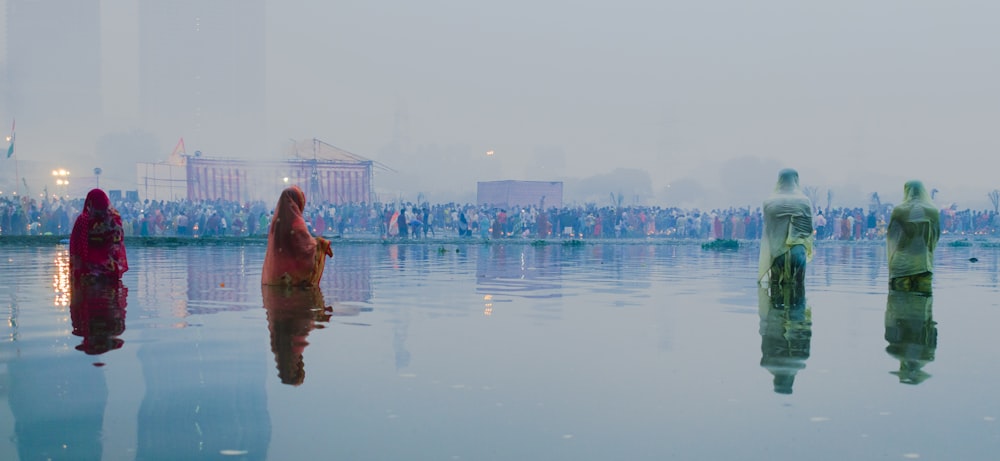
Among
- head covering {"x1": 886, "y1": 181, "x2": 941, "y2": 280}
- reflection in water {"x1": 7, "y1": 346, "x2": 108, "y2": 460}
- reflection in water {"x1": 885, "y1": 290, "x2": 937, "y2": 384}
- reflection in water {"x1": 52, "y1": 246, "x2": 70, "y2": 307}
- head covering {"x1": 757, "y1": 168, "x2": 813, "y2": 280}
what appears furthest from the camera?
head covering {"x1": 757, "y1": 168, "x2": 813, "y2": 280}

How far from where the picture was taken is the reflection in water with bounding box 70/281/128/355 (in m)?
7.54

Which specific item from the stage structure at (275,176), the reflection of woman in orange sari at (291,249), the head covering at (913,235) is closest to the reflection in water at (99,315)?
the reflection of woman in orange sari at (291,249)

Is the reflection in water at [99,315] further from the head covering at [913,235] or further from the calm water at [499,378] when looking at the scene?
the head covering at [913,235]

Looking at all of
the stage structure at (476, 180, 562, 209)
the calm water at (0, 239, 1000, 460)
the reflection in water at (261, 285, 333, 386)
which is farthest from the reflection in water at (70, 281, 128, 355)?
the stage structure at (476, 180, 562, 209)

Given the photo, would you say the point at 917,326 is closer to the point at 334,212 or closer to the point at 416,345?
the point at 416,345

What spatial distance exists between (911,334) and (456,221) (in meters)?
37.4

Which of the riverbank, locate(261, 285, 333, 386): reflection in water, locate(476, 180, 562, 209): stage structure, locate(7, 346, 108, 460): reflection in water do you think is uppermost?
locate(476, 180, 562, 209): stage structure

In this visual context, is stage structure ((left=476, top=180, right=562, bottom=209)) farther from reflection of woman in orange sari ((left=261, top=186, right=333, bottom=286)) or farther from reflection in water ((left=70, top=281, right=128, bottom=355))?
reflection in water ((left=70, top=281, right=128, bottom=355))

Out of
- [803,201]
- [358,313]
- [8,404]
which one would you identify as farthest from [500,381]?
[803,201]

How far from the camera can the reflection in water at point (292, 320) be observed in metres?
6.44

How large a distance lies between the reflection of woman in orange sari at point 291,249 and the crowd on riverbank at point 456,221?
75.5 feet

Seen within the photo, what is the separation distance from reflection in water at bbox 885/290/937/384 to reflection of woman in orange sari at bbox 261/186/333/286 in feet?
23.3

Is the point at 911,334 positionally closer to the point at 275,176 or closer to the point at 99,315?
the point at 99,315

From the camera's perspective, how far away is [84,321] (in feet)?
30.0
